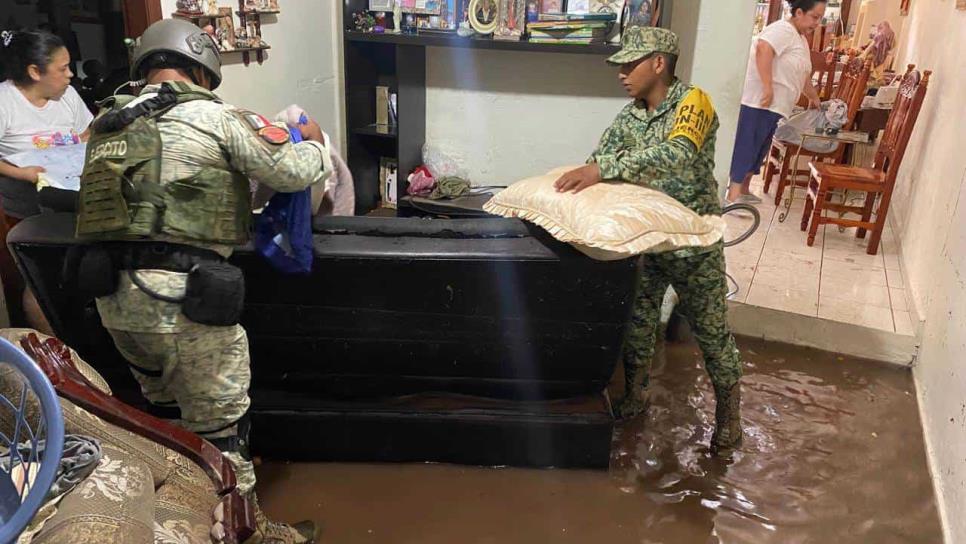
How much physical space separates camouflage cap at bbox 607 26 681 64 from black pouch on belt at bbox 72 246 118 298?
1.51 metres

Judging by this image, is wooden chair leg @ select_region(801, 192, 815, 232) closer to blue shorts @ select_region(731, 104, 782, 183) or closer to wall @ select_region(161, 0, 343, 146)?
blue shorts @ select_region(731, 104, 782, 183)

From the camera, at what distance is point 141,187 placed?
156 centimetres

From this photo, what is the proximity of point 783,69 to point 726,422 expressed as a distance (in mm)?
2989

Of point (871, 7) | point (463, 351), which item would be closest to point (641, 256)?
point (463, 351)

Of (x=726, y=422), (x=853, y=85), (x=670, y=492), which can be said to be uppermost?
(x=853, y=85)

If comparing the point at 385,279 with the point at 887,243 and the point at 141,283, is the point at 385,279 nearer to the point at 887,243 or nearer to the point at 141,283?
the point at 141,283

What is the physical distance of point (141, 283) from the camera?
1.64 meters

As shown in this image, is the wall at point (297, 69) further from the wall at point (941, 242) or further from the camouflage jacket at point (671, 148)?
the wall at point (941, 242)

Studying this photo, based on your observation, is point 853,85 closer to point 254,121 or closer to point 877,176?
point 877,176

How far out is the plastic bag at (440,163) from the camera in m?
4.07

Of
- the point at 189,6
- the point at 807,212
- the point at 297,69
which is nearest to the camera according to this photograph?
the point at 189,6

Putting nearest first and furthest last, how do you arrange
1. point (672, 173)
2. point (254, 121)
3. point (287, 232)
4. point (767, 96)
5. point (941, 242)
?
point (254, 121)
point (287, 232)
point (672, 173)
point (941, 242)
point (767, 96)

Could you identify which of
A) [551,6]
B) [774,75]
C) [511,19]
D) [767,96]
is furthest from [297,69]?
[774,75]

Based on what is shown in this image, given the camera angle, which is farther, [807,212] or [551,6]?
[807,212]
